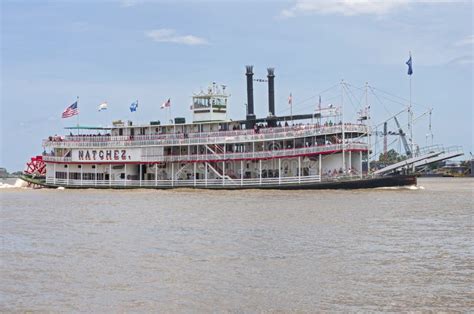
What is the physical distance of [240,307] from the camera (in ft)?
42.8

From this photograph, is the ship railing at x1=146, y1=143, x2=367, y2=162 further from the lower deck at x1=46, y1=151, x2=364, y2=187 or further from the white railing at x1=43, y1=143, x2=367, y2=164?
the lower deck at x1=46, y1=151, x2=364, y2=187

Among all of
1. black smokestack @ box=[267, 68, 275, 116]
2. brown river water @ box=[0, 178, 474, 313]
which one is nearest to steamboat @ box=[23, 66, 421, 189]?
black smokestack @ box=[267, 68, 275, 116]

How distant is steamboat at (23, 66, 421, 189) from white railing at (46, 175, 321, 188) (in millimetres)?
87

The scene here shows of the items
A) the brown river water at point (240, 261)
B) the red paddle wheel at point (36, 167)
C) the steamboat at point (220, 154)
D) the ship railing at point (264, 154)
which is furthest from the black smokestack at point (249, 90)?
the brown river water at point (240, 261)

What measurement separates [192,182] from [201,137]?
4.09m

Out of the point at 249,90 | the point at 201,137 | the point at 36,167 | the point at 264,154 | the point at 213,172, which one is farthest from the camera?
the point at 36,167

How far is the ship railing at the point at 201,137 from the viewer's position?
176ft

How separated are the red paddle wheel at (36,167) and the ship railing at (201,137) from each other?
607 cm

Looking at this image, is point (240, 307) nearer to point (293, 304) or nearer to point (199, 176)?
point (293, 304)

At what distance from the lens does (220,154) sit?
57.3 meters

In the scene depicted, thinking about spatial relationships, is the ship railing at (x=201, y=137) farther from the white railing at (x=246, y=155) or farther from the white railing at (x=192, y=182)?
the white railing at (x=192, y=182)

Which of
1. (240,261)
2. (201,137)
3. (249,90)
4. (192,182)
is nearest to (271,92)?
(249,90)

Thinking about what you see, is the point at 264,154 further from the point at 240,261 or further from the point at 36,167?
the point at 240,261

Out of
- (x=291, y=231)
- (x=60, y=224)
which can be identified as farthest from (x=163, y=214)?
(x=291, y=231)
